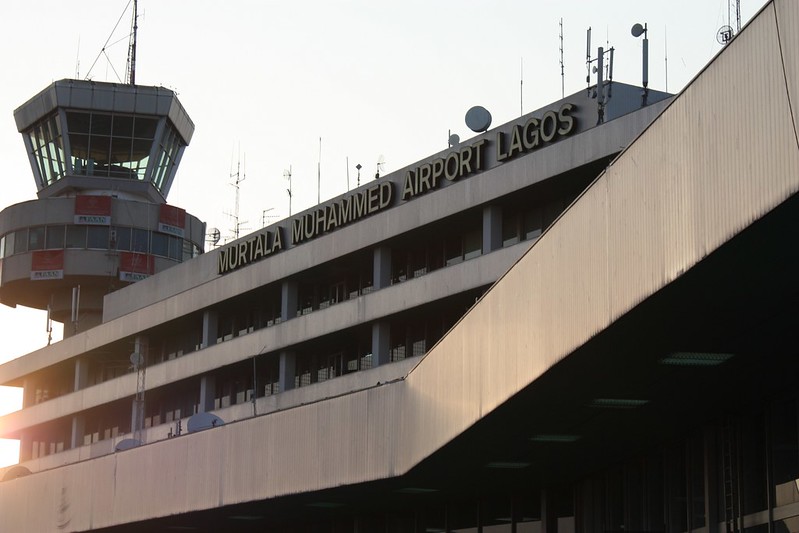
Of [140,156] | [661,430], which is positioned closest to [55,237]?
[140,156]

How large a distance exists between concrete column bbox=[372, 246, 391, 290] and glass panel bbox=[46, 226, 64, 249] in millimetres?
33307

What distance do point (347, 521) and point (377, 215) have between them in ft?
50.6

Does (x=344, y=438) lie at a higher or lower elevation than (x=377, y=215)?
lower

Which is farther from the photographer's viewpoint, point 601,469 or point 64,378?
point 64,378

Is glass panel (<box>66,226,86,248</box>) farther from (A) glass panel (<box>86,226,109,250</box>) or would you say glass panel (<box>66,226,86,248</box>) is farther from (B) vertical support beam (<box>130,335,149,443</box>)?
(B) vertical support beam (<box>130,335,149,443</box>)

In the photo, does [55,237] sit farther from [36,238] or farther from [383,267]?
[383,267]

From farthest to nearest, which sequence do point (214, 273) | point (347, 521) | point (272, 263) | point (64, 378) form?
point (64, 378) < point (214, 273) < point (272, 263) < point (347, 521)

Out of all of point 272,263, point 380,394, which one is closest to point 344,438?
point 380,394

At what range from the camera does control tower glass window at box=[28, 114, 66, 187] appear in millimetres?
82250

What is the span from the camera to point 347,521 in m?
39.2

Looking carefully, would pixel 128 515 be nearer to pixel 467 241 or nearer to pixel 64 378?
pixel 467 241

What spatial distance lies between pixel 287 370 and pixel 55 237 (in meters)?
27.5

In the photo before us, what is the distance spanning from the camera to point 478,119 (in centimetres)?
4841

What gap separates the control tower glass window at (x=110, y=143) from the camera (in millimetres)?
81681
